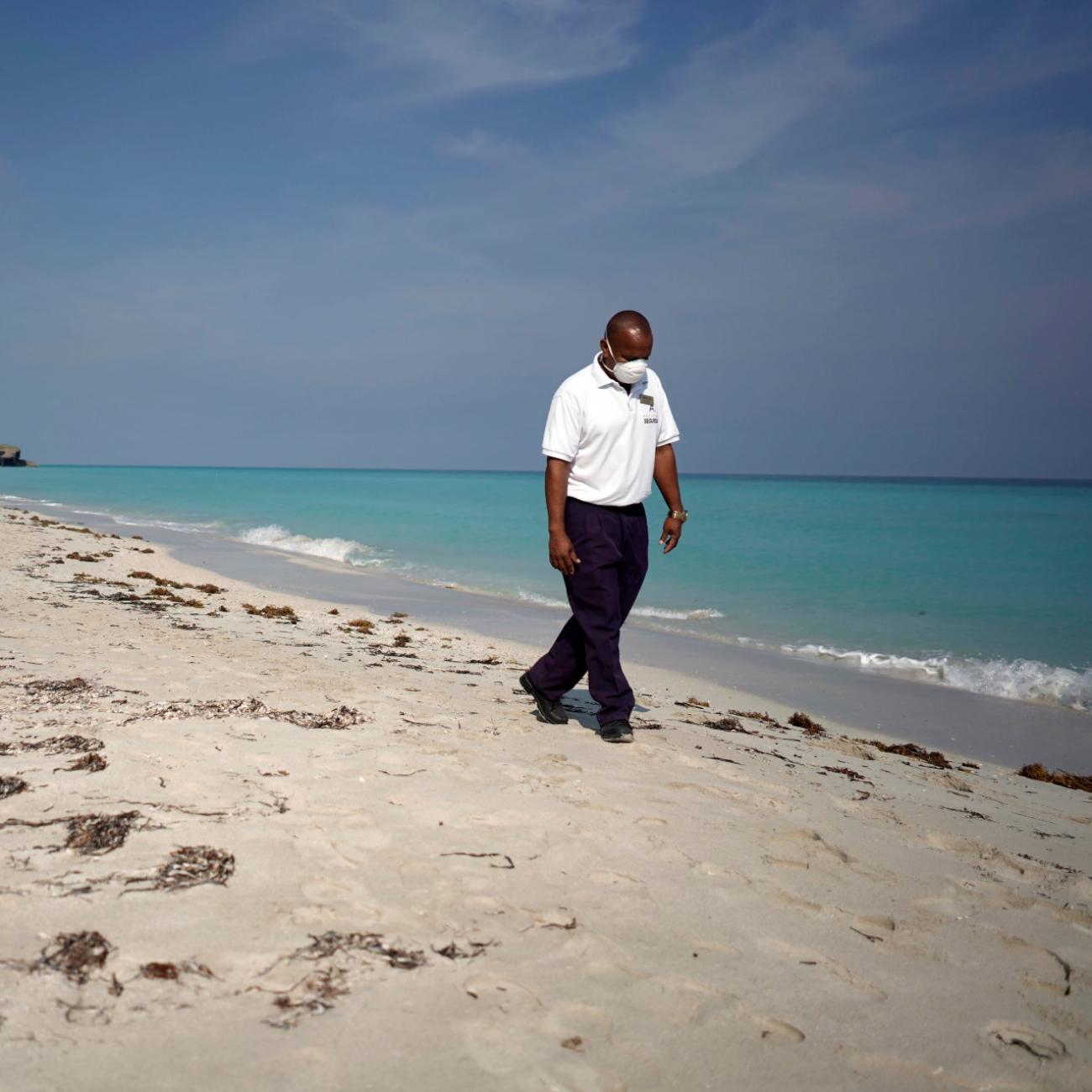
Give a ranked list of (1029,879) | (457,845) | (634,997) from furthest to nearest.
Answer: (1029,879), (457,845), (634,997)

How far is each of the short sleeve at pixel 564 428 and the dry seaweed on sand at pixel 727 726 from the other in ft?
7.89

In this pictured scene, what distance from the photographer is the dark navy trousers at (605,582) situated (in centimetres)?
467

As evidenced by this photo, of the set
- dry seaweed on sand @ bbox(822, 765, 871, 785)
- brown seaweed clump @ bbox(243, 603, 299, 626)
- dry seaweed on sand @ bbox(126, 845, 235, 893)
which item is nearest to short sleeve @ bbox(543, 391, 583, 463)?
dry seaweed on sand @ bbox(822, 765, 871, 785)

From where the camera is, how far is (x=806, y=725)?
6.82 metres

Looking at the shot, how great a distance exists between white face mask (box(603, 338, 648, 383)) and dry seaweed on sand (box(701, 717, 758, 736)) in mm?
2593

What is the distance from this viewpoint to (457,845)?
309cm

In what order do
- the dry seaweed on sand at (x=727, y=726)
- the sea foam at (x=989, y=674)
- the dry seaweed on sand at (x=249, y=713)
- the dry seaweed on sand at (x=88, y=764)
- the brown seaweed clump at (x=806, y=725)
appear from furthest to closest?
the sea foam at (x=989, y=674), the brown seaweed clump at (x=806, y=725), the dry seaweed on sand at (x=727, y=726), the dry seaweed on sand at (x=249, y=713), the dry seaweed on sand at (x=88, y=764)

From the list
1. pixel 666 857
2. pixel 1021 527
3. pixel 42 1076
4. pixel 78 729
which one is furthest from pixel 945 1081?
pixel 1021 527

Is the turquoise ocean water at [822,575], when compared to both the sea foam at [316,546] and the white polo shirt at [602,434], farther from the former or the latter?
the white polo shirt at [602,434]

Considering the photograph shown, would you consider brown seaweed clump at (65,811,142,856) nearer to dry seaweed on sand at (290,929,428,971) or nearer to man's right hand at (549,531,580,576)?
dry seaweed on sand at (290,929,428,971)

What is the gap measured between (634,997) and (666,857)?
92cm

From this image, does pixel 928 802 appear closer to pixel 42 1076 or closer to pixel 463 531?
pixel 42 1076

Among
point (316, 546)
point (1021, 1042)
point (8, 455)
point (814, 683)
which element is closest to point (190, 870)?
point (1021, 1042)

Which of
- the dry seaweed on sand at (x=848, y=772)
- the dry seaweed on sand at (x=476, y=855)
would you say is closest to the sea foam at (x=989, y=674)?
the dry seaweed on sand at (x=848, y=772)
